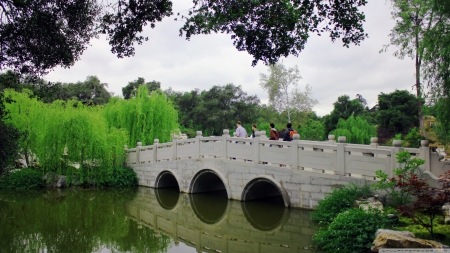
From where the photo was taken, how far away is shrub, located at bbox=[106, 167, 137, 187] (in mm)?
15783

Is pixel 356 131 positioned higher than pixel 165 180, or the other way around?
pixel 356 131

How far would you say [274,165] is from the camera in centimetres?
1076

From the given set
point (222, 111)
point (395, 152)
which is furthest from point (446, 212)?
point (222, 111)

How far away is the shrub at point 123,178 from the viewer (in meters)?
15.8

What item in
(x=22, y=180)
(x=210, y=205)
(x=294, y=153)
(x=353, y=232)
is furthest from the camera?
(x=22, y=180)

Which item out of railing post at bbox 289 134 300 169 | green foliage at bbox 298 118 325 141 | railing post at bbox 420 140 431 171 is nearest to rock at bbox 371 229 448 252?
railing post at bbox 420 140 431 171

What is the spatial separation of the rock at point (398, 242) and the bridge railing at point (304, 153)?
2.80 metres

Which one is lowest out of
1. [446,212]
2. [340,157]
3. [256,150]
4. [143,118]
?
[446,212]

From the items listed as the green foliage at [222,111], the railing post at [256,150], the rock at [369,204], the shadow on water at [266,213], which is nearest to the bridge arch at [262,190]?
the shadow on water at [266,213]

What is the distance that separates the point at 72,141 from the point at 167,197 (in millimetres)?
4296

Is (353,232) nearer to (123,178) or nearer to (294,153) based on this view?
(294,153)

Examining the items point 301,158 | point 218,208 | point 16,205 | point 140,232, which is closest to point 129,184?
point 16,205

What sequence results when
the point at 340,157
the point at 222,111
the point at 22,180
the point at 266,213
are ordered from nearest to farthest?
the point at 340,157
the point at 266,213
the point at 22,180
the point at 222,111

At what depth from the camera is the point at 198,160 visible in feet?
43.8
